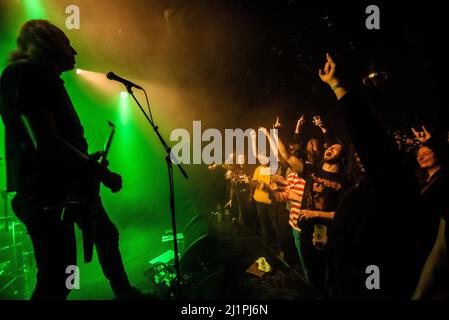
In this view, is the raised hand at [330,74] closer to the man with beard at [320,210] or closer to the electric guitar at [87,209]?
the electric guitar at [87,209]

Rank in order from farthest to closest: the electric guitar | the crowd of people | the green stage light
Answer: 1. the green stage light
2. the electric guitar
3. the crowd of people

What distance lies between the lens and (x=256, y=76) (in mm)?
5980

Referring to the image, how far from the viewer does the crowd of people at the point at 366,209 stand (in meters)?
0.86

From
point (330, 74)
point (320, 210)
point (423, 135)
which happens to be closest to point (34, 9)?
point (330, 74)

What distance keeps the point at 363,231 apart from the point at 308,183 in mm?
1577

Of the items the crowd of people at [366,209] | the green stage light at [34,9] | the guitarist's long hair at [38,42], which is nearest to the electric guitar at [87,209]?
the guitarist's long hair at [38,42]

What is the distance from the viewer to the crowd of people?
86cm

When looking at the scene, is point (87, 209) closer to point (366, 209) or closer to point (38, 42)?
point (38, 42)

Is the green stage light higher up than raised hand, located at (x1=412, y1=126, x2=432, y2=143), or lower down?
higher up

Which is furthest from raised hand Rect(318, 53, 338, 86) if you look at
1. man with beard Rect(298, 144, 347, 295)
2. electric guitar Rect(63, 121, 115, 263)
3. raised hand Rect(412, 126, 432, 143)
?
raised hand Rect(412, 126, 432, 143)

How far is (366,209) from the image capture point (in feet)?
5.52

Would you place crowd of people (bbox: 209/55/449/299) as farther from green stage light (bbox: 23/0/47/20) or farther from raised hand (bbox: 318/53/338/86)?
green stage light (bbox: 23/0/47/20)
